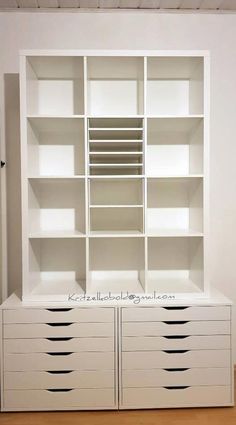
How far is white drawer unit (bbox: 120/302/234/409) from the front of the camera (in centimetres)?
190

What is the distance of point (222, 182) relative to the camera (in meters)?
2.38

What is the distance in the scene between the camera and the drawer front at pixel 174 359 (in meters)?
1.90

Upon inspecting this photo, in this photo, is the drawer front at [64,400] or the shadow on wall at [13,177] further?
the shadow on wall at [13,177]

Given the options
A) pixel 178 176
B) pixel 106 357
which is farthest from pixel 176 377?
pixel 178 176

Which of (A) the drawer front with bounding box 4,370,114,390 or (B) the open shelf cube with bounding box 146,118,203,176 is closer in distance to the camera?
(A) the drawer front with bounding box 4,370,114,390

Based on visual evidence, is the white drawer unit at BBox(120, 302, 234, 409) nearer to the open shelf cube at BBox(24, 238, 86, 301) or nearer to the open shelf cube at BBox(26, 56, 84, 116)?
the open shelf cube at BBox(24, 238, 86, 301)

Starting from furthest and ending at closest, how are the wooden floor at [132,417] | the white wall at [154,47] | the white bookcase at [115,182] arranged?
the white wall at [154,47] < the white bookcase at [115,182] < the wooden floor at [132,417]

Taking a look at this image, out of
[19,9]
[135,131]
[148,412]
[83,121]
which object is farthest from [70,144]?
[148,412]

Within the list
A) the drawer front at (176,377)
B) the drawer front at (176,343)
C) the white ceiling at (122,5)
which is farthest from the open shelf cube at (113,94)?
the drawer front at (176,377)

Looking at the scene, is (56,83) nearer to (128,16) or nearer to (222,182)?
(128,16)

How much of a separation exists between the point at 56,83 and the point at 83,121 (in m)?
0.46

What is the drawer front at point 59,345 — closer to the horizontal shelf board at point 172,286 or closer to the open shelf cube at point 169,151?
the horizontal shelf board at point 172,286

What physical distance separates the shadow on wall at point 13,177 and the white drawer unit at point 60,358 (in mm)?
506

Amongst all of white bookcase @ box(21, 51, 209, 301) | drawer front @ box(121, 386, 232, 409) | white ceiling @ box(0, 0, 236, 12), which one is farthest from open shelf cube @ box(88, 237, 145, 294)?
white ceiling @ box(0, 0, 236, 12)
